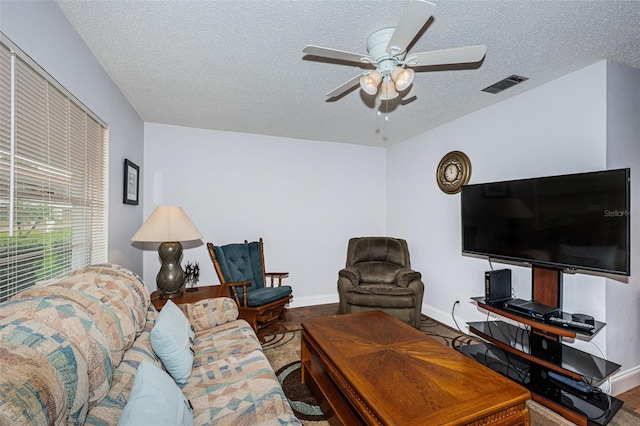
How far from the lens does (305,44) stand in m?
1.97

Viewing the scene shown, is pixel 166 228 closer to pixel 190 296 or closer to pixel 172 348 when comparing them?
pixel 190 296

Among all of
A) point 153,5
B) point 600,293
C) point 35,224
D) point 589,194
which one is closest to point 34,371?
point 35,224

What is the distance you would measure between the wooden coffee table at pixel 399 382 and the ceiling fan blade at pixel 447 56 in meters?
1.77

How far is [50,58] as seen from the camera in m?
1.55

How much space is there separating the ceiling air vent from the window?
127 inches

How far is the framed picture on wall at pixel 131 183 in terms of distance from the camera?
9.16 ft

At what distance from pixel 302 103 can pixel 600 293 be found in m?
3.02

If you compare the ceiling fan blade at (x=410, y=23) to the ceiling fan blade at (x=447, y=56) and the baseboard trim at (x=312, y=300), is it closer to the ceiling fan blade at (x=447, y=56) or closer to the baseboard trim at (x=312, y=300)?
the ceiling fan blade at (x=447, y=56)

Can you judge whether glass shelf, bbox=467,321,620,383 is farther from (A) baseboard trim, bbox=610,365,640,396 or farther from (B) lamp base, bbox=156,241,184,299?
(B) lamp base, bbox=156,241,184,299

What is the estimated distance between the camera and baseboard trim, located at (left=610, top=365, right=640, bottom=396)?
2246 millimetres

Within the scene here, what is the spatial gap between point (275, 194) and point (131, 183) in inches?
70.2

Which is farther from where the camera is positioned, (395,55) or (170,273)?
(170,273)

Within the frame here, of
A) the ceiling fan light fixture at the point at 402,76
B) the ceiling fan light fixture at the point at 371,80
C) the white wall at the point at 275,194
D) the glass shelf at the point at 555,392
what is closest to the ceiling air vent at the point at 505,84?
the ceiling fan light fixture at the point at 402,76

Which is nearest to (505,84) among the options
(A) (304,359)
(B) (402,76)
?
(B) (402,76)
